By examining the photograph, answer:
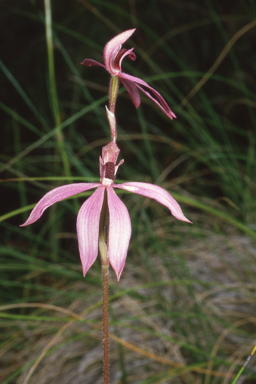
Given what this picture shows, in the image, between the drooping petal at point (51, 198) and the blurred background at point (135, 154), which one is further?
the blurred background at point (135, 154)

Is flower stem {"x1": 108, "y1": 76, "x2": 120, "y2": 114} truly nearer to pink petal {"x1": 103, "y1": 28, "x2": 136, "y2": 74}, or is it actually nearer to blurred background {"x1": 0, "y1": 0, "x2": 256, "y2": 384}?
pink petal {"x1": 103, "y1": 28, "x2": 136, "y2": 74}

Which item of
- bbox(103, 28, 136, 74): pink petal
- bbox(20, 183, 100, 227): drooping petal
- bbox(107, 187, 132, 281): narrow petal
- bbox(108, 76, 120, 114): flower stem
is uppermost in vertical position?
bbox(103, 28, 136, 74): pink petal

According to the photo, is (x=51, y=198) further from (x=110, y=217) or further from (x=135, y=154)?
(x=135, y=154)

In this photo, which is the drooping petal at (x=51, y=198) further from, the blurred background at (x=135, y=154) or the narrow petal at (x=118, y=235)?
the blurred background at (x=135, y=154)

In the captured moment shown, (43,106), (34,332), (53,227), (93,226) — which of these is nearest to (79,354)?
(34,332)

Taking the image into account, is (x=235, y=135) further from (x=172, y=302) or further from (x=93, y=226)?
(x=93, y=226)

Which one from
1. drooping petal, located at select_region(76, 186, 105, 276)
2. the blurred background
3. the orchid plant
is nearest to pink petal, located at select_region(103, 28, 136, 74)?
the orchid plant

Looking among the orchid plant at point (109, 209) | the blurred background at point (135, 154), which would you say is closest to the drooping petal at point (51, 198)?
the orchid plant at point (109, 209)
